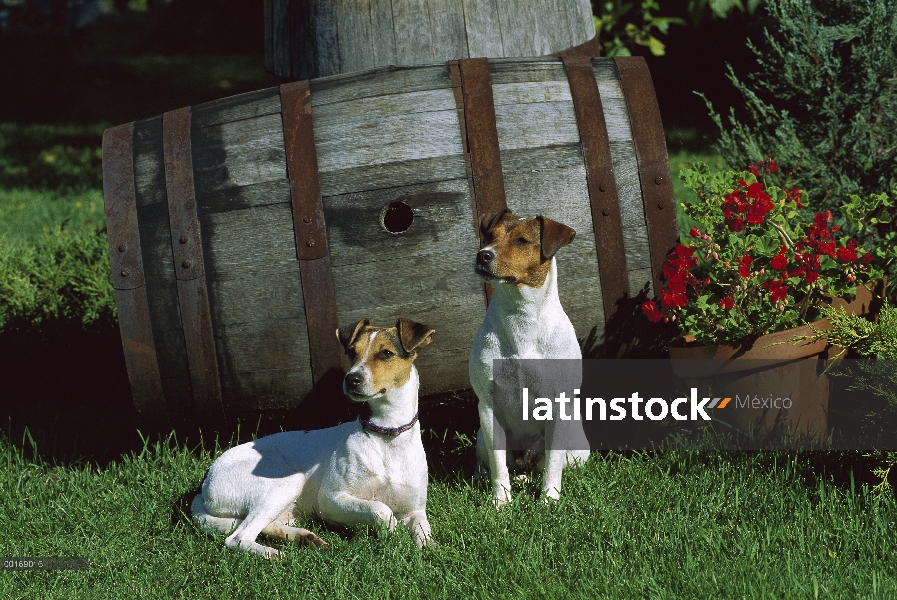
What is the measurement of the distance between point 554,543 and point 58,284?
4.36m

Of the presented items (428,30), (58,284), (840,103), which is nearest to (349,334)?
(428,30)

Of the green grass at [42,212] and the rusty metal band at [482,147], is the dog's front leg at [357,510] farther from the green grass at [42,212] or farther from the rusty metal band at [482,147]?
the green grass at [42,212]

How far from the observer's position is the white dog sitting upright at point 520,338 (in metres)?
3.75

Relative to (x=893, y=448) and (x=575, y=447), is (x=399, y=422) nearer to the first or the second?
(x=575, y=447)

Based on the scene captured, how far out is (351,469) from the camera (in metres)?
3.66

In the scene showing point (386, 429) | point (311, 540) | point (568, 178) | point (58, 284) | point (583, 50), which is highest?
point (583, 50)

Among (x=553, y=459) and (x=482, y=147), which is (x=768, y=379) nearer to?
(x=553, y=459)

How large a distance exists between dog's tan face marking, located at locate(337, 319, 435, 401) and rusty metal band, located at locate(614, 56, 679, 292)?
127 cm

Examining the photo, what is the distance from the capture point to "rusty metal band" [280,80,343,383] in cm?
422

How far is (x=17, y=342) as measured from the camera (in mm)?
5953

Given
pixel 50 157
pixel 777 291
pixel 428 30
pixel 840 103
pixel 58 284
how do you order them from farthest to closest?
pixel 50 157, pixel 58 284, pixel 840 103, pixel 428 30, pixel 777 291

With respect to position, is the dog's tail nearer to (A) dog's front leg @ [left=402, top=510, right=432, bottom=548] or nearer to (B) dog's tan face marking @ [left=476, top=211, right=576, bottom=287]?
(A) dog's front leg @ [left=402, top=510, right=432, bottom=548]

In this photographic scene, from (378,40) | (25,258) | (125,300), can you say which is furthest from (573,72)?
(25,258)

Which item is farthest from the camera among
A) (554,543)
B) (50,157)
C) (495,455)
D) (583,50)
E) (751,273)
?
(50,157)
